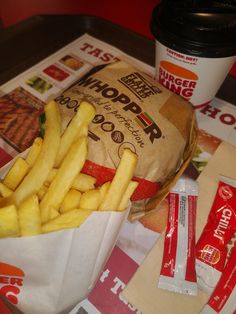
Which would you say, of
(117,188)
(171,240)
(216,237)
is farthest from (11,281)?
(216,237)

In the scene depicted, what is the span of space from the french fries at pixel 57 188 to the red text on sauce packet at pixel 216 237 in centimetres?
30

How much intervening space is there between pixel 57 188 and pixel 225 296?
1.62 feet

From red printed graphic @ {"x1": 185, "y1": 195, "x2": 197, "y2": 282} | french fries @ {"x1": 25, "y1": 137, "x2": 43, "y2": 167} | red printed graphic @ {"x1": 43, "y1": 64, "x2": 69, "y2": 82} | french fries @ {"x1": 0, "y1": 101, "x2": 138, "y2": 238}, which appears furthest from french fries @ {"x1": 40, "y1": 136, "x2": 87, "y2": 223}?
red printed graphic @ {"x1": 43, "y1": 64, "x2": 69, "y2": 82}

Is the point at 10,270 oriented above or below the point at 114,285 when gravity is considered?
above

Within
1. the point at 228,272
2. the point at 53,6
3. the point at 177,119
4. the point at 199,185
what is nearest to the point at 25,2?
the point at 53,6

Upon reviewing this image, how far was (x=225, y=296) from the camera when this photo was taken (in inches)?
28.2

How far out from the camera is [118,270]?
771 millimetres

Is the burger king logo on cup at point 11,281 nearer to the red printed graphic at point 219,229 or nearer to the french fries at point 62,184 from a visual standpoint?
the french fries at point 62,184

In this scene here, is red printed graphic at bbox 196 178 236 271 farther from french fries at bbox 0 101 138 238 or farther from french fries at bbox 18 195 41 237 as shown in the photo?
french fries at bbox 18 195 41 237

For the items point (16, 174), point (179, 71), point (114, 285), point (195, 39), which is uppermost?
point (195, 39)

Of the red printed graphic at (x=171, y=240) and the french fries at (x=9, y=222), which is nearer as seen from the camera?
the french fries at (x=9, y=222)

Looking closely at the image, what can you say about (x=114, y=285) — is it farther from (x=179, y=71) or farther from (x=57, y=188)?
(x=179, y=71)

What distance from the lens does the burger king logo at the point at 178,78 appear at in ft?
3.14

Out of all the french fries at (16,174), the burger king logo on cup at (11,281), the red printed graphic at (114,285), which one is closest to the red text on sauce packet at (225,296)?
the red printed graphic at (114,285)
